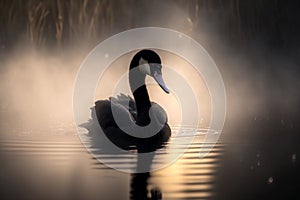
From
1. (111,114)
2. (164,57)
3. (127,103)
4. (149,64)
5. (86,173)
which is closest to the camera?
(86,173)

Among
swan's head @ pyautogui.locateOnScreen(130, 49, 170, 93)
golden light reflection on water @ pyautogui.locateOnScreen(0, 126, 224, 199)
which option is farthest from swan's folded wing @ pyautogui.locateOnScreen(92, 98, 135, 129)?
golden light reflection on water @ pyautogui.locateOnScreen(0, 126, 224, 199)

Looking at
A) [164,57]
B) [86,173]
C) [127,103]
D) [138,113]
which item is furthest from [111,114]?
[164,57]

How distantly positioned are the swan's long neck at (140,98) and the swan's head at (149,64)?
93mm

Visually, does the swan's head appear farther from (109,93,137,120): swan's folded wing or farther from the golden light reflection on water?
the golden light reflection on water

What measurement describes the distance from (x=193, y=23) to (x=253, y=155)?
4.74 metres

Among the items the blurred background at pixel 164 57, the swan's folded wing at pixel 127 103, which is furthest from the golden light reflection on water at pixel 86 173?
the blurred background at pixel 164 57

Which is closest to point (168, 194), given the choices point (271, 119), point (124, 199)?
point (124, 199)

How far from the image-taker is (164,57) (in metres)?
8.55

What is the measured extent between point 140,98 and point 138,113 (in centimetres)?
19

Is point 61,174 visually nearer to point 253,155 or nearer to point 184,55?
point 253,155

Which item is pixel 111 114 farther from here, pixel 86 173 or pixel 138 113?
pixel 86 173

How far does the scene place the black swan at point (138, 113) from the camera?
4305mm

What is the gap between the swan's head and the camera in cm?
468

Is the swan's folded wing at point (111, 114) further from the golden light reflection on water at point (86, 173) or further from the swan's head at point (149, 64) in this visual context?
the golden light reflection on water at point (86, 173)
